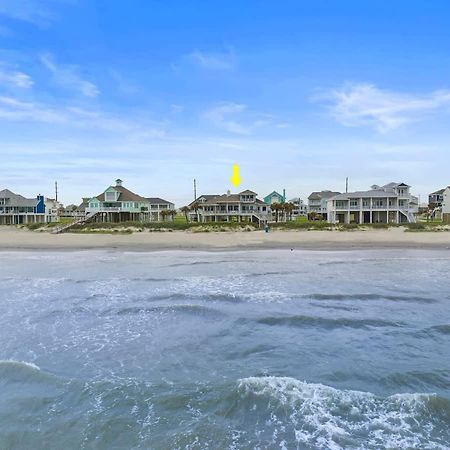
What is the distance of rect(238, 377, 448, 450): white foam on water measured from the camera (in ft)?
19.5

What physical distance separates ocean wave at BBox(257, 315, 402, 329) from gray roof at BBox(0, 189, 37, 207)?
8309 centimetres

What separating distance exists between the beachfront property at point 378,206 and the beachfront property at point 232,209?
1322 cm

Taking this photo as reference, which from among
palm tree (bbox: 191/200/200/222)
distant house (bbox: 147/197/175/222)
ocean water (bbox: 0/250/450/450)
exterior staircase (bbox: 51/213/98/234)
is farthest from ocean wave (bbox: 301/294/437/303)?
distant house (bbox: 147/197/175/222)

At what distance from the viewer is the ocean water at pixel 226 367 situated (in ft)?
20.4

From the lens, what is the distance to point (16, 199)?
84625 mm

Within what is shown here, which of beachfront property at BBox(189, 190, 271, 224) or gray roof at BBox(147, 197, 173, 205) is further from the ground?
gray roof at BBox(147, 197, 173, 205)

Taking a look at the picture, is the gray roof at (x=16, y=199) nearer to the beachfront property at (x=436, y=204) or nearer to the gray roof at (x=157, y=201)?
the gray roof at (x=157, y=201)

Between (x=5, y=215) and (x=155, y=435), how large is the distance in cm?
8814

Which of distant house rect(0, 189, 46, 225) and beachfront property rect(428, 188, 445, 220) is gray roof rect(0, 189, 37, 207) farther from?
beachfront property rect(428, 188, 445, 220)

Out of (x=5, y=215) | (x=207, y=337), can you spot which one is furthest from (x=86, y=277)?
(x=5, y=215)

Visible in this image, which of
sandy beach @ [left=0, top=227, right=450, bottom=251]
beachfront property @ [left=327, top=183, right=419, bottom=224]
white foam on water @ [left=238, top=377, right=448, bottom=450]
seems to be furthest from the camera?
beachfront property @ [left=327, top=183, right=419, bottom=224]

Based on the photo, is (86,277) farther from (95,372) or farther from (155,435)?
(155,435)

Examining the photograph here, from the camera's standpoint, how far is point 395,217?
67.6m

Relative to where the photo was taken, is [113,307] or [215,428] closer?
[215,428]
